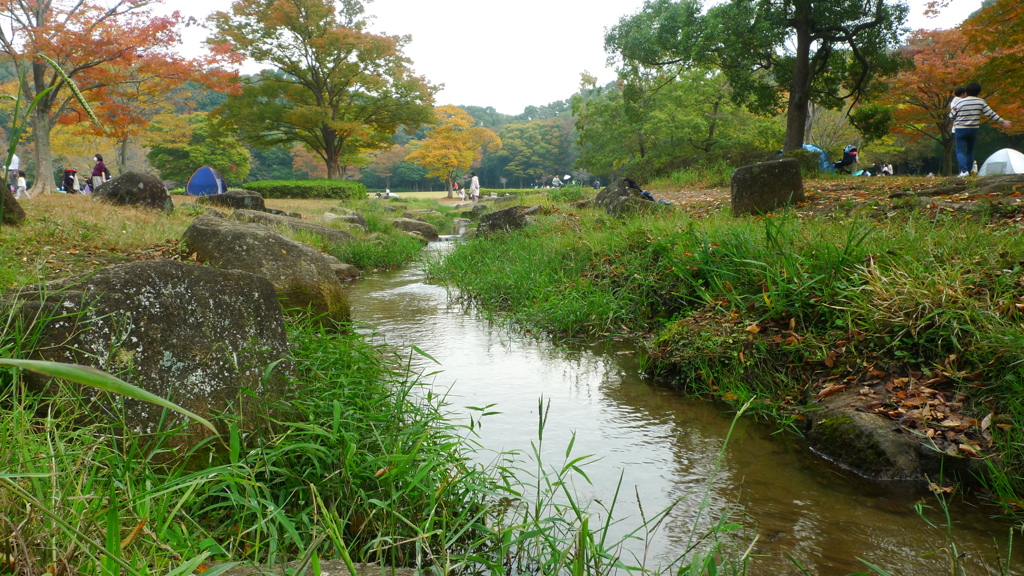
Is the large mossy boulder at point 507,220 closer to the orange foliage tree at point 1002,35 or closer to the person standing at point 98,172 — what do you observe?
the orange foliage tree at point 1002,35

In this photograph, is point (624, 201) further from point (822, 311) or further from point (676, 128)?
point (676, 128)

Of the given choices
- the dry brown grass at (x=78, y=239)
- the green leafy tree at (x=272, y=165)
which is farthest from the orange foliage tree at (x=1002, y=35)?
the green leafy tree at (x=272, y=165)

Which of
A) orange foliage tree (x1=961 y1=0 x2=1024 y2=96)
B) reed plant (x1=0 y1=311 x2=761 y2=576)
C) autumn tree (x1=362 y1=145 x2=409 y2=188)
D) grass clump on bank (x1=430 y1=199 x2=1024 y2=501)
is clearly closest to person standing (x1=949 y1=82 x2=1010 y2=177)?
orange foliage tree (x1=961 y1=0 x2=1024 y2=96)

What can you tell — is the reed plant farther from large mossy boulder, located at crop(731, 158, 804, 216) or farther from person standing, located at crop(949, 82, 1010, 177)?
person standing, located at crop(949, 82, 1010, 177)

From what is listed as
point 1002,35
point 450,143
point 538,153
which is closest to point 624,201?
point 1002,35

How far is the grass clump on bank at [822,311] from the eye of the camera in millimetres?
3203

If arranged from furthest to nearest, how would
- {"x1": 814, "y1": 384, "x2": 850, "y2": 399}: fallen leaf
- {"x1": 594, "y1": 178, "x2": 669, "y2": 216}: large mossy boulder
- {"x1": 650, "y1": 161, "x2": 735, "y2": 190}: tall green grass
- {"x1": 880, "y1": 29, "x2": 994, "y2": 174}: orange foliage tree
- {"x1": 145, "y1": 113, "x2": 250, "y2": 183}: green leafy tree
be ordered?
{"x1": 145, "y1": 113, "x2": 250, "y2": 183}: green leafy tree < {"x1": 880, "y1": 29, "x2": 994, "y2": 174}: orange foliage tree < {"x1": 650, "y1": 161, "x2": 735, "y2": 190}: tall green grass < {"x1": 594, "y1": 178, "x2": 669, "y2": 216}: large mossy boulder < {"x1": 814, "y1": 384, "x2": 850, "y2": 399}: fallen leaf

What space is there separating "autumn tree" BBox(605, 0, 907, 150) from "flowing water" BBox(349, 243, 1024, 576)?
1151 cm

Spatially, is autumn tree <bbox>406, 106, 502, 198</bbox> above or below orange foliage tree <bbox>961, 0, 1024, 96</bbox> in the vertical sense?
above

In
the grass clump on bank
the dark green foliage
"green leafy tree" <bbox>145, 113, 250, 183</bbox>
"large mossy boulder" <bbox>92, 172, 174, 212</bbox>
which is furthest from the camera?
"green leafy tree" <bbox>145, 113, 250, 183</bbox>

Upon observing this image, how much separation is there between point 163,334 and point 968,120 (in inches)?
492

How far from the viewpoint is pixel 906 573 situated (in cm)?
217

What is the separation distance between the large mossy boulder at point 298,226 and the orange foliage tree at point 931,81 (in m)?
18.0

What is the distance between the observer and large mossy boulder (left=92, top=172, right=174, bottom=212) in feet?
37.6
